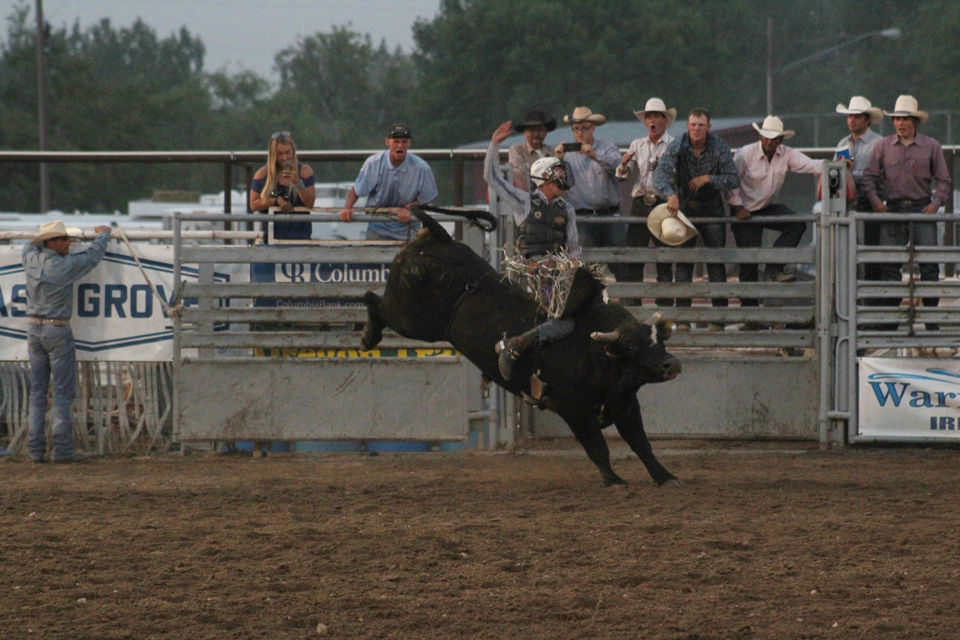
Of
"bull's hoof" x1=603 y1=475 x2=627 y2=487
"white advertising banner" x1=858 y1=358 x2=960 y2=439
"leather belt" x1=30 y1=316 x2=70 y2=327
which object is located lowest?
"bull's hoof" x1=603 y1=475 x2=627 y2=487

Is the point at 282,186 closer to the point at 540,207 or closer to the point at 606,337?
the point at 540,207

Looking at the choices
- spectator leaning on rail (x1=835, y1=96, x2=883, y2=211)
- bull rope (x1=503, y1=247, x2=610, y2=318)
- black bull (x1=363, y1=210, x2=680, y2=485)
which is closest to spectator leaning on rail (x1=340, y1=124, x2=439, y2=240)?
bull rope (x1=503, y1=247, x2=610, y2=318)

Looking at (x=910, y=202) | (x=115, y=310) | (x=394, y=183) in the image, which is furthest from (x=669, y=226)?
(x=115, y=310)

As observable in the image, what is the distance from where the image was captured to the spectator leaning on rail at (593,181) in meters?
9.44

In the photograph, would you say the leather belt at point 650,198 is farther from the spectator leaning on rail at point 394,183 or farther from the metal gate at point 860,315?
the spectator leaning on rail at point 394,183

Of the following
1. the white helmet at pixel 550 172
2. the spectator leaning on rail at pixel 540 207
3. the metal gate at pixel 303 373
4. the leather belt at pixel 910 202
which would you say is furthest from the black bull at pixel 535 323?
the leather belt at pixel 910 202

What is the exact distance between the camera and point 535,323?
7.66m

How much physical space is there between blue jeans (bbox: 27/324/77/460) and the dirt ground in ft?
2.00

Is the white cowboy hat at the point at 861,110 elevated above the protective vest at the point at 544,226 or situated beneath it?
elevated above

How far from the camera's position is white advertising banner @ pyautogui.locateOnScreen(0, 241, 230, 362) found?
31.3 ft

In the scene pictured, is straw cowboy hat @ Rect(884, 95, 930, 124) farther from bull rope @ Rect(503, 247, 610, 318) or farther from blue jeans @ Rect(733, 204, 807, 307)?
bull rope @ Rect(503, 247, 610, 318)

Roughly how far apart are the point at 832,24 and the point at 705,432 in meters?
64.1

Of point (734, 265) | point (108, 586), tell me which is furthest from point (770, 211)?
point (108, 586)

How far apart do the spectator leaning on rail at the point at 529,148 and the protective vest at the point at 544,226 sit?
553 millimetres
